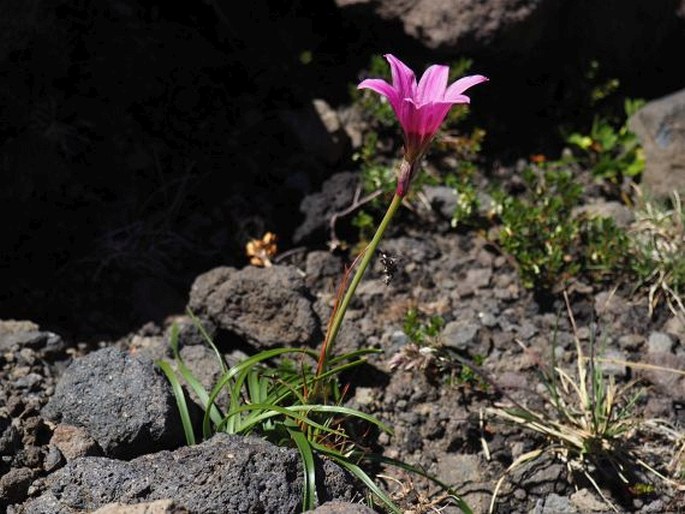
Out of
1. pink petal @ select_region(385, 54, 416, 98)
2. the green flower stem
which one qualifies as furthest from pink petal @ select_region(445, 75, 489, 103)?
the green flower stem

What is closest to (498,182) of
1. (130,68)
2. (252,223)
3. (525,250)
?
Answer: (525,250)

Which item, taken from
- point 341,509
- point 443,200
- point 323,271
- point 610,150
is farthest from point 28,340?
point 610,150

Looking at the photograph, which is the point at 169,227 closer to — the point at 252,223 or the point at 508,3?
the point at 252,223

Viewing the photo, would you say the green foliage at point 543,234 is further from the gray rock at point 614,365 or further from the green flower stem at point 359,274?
the green flower stem at point 359,274

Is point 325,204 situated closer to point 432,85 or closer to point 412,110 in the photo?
point 432,85

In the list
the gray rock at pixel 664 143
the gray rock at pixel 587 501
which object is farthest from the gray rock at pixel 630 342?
the gray rock at pixel 664 143

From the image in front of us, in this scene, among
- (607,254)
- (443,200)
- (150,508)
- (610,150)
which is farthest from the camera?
(610,150)
